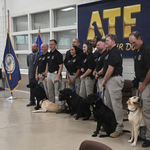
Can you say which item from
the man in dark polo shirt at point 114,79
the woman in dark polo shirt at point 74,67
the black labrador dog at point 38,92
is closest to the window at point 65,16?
the woman in dark polo shirt at point 74,67

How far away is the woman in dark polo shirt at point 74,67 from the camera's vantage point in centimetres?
560

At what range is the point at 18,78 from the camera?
25.7ft

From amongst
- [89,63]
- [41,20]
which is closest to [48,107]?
[89,63]

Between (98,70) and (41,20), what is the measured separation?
16.1ft

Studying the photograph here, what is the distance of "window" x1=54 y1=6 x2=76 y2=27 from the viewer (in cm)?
791

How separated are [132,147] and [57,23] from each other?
5852 millimetres

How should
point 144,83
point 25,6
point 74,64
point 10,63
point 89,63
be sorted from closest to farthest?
point 144,83, point 89,63, point 74,64, point 10,63, point 25,6

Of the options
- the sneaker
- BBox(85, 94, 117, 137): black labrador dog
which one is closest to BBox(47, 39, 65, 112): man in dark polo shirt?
BBox(85, 94, 117, 137): black labrador dog

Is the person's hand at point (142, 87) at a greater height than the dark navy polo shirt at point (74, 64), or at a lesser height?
lesser

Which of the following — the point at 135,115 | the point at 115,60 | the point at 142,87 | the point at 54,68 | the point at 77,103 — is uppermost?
the point at 115,60

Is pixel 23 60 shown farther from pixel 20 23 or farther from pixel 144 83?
pixel 144 83

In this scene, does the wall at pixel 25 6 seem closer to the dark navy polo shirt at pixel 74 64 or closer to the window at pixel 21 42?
the window at pixel 21 42

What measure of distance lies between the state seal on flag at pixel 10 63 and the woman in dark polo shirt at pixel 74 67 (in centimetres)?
281

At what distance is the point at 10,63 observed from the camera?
7906 millimetres
